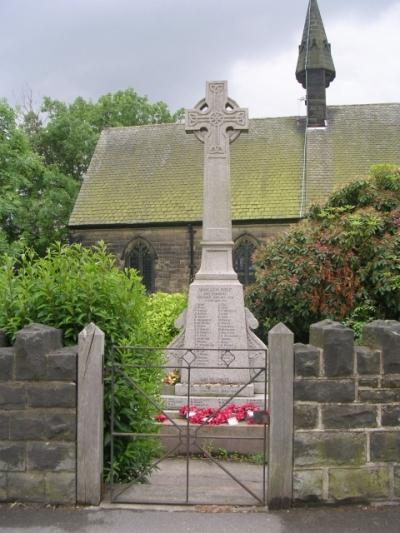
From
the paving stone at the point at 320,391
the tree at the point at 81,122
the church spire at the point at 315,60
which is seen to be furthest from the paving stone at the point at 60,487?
the tree at the point at 81,122

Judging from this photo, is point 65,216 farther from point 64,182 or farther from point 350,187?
point 350,187

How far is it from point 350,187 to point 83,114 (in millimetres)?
26086

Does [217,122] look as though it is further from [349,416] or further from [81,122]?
[81,122]

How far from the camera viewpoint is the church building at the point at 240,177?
21750 millimetres

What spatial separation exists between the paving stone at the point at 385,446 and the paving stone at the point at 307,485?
0.49m

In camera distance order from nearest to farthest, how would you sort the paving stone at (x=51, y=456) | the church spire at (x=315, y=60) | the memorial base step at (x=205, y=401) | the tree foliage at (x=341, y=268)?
→ the paving stone at (x=51, y=456) < the memorial base step at (x=205, y=401) < the tree foliage at (x=341, y=268) < the church spire at (x=315, y=60)

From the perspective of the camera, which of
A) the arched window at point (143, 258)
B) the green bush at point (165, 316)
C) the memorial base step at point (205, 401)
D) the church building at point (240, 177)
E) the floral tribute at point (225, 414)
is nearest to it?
the floral tribute at point (225, 414)

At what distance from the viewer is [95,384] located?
4574 millimetres

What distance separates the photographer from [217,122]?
841 centimetres

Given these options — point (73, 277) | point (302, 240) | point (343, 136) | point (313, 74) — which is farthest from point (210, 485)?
point (313, 74)

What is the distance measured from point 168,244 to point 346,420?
18.0 metres

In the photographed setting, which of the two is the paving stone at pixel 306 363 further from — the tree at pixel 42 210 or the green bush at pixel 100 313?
the tree at pixel 42 210

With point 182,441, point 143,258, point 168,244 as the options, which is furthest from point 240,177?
point 182,441

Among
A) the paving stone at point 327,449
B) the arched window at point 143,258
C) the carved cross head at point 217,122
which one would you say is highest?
the carved cross head at point 217,122
